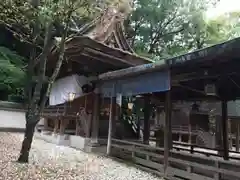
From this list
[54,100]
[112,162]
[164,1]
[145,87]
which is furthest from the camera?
[164,1]

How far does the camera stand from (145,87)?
22.5 ft

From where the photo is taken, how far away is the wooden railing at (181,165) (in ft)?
17.3

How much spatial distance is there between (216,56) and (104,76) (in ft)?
14.6

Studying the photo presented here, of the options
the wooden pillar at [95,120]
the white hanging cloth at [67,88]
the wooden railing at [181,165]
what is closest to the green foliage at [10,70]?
the white hanging cloth at [67,88]

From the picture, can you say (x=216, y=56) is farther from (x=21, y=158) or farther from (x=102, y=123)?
(x=102, y=123)

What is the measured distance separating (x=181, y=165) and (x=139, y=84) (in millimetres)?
2268

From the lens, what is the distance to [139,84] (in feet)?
23.4

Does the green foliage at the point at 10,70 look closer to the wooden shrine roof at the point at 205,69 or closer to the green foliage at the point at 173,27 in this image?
the wooden shrine roof at the point at 205,69

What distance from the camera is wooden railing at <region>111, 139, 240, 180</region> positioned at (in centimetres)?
529

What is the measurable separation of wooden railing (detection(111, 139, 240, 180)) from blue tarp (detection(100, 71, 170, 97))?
1.50m

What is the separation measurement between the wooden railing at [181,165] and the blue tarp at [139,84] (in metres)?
1.50

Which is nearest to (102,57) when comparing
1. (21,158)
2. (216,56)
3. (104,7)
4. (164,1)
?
(104,7)

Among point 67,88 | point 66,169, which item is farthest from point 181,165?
point 67,88

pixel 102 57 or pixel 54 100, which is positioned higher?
pixel 102 57
